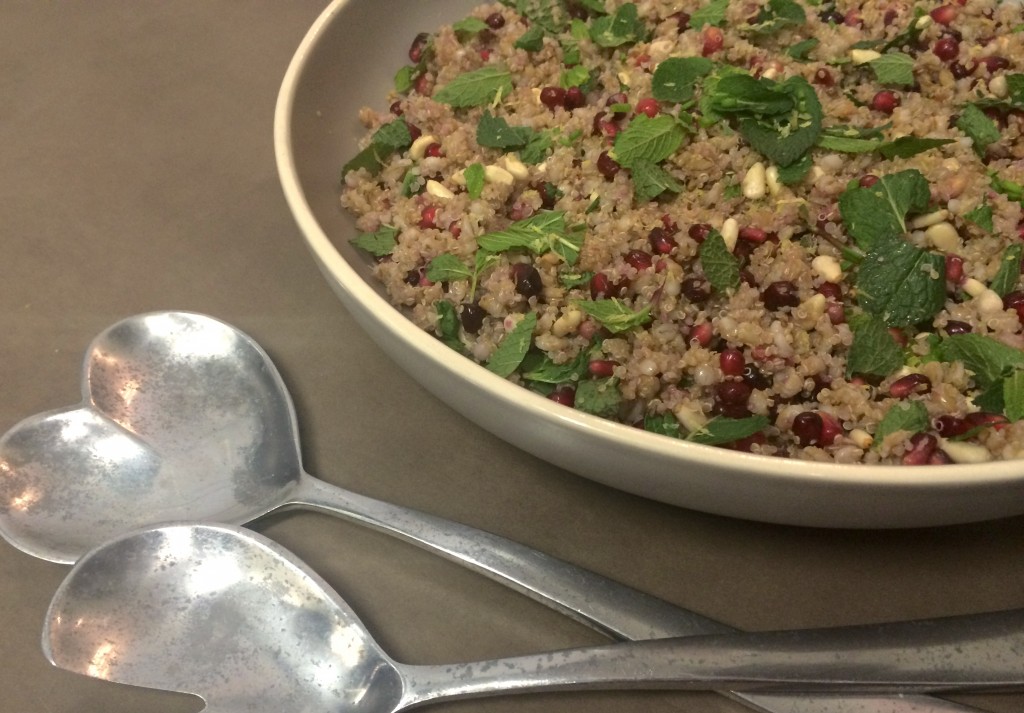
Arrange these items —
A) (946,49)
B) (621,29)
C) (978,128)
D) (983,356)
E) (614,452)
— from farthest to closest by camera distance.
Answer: (621,29), (946,49), (978,128), (983,356), (614,452)

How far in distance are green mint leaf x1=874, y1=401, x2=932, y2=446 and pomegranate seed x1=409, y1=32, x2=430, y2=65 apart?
3.81 feet

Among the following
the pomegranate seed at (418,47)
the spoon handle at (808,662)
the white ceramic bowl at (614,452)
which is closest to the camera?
the white ceramic bowl at (614,452)

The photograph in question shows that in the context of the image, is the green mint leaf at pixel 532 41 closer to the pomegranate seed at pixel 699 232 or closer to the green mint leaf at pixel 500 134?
the green mint leaf at pixel 500 134

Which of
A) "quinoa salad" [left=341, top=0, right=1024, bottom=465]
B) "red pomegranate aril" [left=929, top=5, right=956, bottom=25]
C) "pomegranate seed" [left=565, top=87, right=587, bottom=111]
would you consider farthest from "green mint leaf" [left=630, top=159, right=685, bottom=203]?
"red pomegranate aril" [left=929, top=5, right=956, bottom=25]

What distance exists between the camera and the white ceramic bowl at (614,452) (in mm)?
874

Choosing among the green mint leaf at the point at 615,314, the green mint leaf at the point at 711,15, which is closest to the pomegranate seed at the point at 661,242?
the green mint leaf at the point at 615,314

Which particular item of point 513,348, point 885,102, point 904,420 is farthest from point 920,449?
point 885,102

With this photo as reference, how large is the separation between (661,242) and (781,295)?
21cm

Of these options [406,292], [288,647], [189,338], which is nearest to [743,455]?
[406,292]

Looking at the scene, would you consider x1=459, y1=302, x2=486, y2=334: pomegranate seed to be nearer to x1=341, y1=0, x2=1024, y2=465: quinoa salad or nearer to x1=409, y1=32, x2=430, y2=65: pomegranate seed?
x1=341, y1=0, x2=1024, y2=465: quinoa salad

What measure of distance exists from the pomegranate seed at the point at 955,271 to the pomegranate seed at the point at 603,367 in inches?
22.1

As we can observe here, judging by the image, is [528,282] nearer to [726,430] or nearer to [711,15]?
[726,430]

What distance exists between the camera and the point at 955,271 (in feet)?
3.84

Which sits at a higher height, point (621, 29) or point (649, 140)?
point (621, 29)
